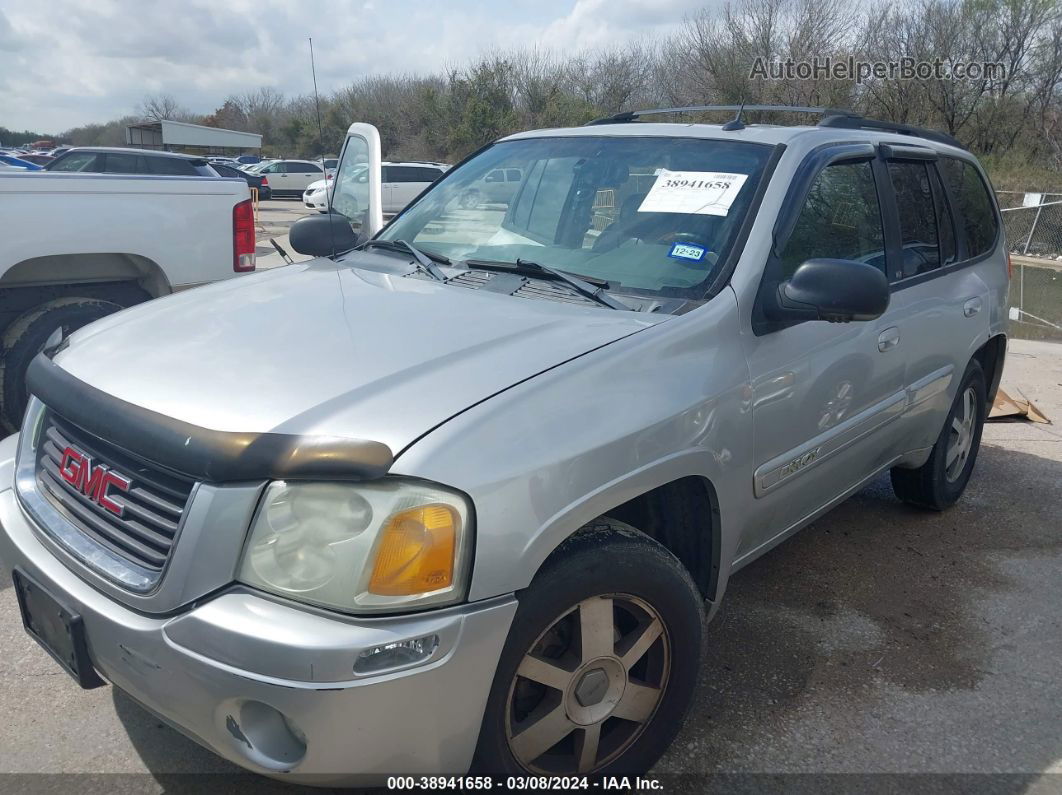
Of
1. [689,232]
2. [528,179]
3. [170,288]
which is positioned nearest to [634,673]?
[689,232]

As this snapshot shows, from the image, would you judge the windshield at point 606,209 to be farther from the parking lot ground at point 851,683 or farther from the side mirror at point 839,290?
the parking lot ground at point 851,683

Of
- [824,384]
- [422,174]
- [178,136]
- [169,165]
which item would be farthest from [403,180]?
[178,136]

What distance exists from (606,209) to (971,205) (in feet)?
7.41

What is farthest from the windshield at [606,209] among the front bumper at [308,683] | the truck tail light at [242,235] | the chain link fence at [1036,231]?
the chain link fence at [1036,231]

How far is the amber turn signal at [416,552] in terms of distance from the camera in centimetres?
180

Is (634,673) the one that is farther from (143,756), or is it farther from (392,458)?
(143,756)

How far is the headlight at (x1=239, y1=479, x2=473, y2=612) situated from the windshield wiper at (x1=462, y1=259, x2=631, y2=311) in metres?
1.03

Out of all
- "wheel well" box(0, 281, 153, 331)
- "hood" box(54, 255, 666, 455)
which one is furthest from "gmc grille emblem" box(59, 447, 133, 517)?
"wheel well" box(0, 281, 153, 331)

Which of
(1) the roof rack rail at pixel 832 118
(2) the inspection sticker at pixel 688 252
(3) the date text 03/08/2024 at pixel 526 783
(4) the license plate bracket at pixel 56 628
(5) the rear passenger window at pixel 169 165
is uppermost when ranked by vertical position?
(1) the roof rack rail at pixel 832 118

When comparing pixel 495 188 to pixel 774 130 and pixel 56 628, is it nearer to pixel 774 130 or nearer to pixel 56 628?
pixel 774 130

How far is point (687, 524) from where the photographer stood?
2.59 m

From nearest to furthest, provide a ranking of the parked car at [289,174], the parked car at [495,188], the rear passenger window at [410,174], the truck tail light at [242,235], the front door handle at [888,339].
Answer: the front door handle at [888,339] → the parked car at [495,188] → the truck tail light at [242,235] → the rear passenger window at [410,174] → the parked car at [289,174]

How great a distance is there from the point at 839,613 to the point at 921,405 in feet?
3.13

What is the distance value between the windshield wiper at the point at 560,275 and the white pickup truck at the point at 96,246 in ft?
8.41
